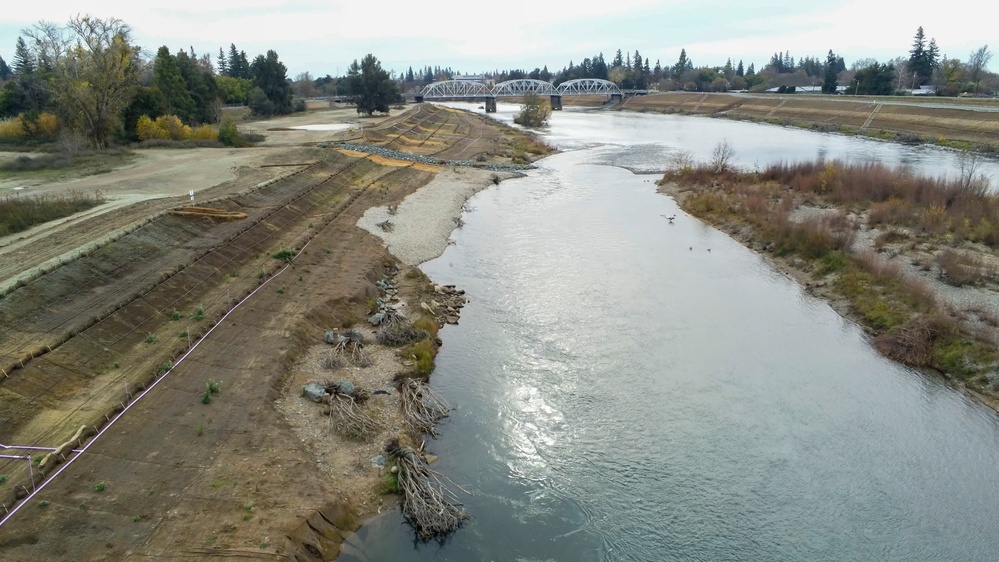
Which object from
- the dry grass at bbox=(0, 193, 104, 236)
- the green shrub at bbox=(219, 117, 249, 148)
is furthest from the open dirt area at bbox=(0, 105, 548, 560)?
the green shrub at bbox=(219, 117, 249, 148)

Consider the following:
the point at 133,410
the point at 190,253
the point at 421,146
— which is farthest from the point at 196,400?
the point at 421,146

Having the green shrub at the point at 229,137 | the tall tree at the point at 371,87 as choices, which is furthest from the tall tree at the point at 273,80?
the green shrub at the point at 229,137

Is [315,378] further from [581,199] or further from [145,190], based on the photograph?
[581,199]

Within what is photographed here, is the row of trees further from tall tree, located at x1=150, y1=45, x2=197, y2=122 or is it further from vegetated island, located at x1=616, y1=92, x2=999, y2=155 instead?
vegetated island, located at x1=616, y1=92, x2=999, y2=155

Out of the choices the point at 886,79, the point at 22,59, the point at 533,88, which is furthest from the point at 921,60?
the point at 22,59

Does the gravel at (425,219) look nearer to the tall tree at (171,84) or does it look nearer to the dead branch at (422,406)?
→ the dead branch at (422,406)
